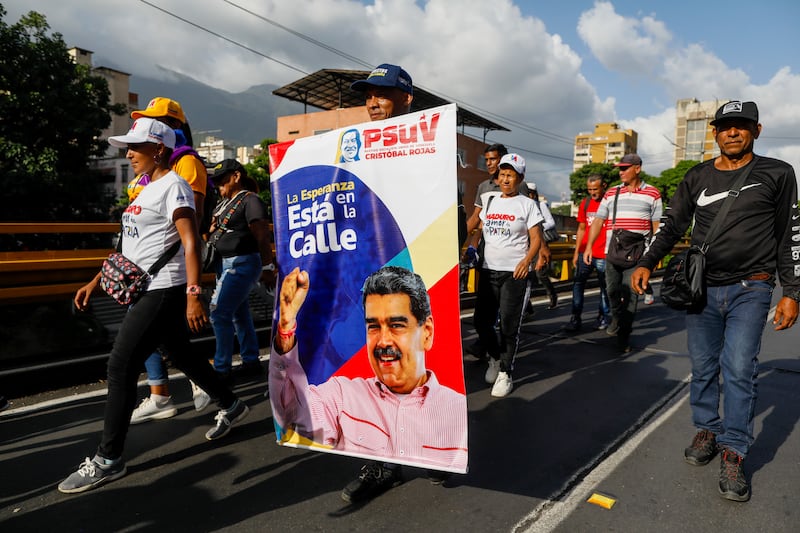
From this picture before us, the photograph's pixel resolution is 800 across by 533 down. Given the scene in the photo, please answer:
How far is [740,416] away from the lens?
288cm

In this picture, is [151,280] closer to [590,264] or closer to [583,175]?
[590,264]

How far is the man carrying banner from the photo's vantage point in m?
2.32

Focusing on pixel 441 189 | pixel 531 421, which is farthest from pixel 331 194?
pixel 531 421

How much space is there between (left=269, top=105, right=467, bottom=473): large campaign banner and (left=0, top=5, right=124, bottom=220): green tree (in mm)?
23764

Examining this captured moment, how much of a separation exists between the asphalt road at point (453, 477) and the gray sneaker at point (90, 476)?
55 mm

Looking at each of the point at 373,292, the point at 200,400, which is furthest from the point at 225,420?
the point at 373,292

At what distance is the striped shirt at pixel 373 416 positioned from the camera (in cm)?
232

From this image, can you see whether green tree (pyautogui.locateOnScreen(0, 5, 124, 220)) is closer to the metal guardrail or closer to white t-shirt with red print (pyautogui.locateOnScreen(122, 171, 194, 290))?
the metal guardrail

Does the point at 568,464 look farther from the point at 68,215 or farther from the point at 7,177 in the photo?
the point at 68,215

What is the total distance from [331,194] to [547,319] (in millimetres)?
6004

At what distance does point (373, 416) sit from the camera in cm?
247

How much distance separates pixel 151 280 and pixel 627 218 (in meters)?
5.01

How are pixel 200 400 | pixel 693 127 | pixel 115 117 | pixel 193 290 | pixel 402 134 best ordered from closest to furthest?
pixel 402 134, pixel 193 290, pixel 200 400, pixel 115 117, pixel 693 127

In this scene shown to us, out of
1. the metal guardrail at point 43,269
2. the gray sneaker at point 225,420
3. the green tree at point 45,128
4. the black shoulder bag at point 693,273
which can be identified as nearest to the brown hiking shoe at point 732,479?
the black shoulder bag at point 693,273
